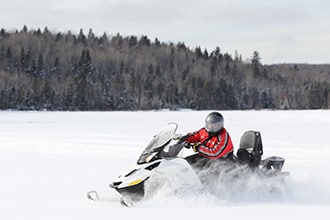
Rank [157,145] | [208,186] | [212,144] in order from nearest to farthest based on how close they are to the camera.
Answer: [157,145]
[208,186]
[212,144]

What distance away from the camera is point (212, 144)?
592 centimetres

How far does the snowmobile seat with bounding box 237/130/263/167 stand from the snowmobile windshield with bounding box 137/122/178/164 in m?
1.27

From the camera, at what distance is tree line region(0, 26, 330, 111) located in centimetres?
7262

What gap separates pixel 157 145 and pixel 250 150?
5.56 feet

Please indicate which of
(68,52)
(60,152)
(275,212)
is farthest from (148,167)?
(68,52)

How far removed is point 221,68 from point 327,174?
104 meters

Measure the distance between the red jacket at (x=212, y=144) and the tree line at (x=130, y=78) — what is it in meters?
60.7

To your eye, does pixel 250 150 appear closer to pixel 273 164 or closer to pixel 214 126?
pixel 273 164

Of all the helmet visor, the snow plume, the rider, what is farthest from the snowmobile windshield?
the helmet visor

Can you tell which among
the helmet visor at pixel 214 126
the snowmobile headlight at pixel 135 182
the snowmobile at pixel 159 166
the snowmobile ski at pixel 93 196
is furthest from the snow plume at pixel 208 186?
the snowmobile ski at pixel 93 196

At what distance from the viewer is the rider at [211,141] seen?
5902mm

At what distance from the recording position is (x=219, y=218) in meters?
4.96

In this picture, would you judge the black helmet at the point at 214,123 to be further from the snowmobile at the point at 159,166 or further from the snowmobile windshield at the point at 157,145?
the snowmobile windshield at the point at 157,145

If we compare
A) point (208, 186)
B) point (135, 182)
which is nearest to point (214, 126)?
point (208, 186)
